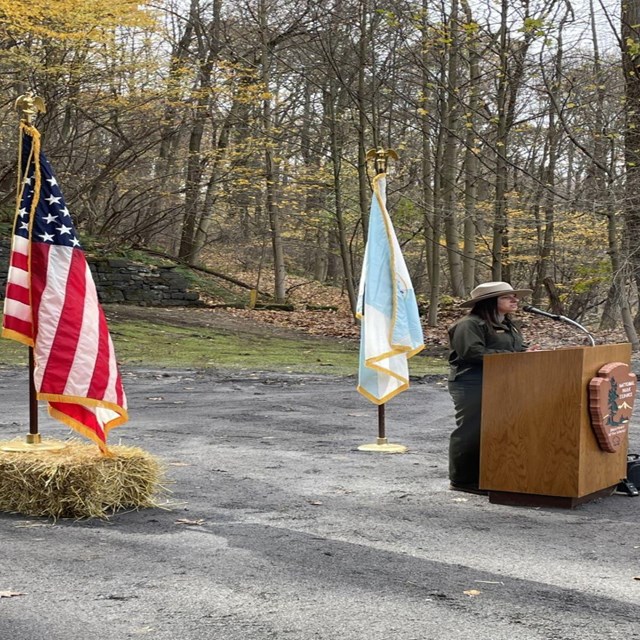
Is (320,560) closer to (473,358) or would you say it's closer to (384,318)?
(473,358)

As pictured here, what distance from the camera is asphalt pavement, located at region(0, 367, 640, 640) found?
3920 mm

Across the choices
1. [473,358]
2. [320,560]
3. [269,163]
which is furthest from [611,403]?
[269,163]

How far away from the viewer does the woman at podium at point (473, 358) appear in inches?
275

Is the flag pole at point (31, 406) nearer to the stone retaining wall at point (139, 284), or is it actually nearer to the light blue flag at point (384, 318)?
the light blue flag at point (384, 318)

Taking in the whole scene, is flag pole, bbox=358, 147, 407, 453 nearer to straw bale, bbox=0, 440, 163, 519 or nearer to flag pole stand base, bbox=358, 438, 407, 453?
flag pole stand base, bbox=358, 438, 407, 453

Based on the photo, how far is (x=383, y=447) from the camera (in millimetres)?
9141

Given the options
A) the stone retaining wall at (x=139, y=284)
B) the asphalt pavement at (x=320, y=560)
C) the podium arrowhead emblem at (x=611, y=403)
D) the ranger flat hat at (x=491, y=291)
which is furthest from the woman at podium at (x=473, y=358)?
the stone retaining wall at (x=139, y=284)

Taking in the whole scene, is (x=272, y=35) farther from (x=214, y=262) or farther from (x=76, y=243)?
(x=76, y=243)

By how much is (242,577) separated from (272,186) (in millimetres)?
26086

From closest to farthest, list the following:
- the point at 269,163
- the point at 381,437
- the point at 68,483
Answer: the point at 68,483 < the point at 381,437 < the point at 269,163

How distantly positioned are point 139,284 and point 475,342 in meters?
23.1

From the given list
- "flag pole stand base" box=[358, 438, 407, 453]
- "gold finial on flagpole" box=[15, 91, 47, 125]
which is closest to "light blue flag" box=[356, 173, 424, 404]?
"flag pole stand base" box=[358, 438, 407, 453]

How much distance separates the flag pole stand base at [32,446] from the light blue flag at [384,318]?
11.3 ft

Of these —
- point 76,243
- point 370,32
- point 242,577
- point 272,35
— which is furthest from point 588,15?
point 242,577
